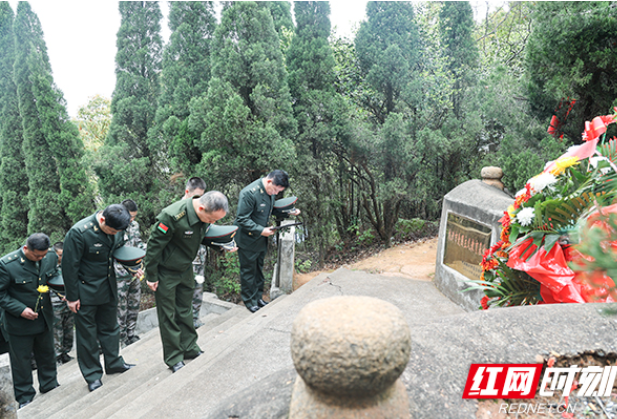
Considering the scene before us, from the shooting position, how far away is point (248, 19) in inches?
271

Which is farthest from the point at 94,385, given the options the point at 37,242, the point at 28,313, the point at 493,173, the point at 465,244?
the point at 493,173

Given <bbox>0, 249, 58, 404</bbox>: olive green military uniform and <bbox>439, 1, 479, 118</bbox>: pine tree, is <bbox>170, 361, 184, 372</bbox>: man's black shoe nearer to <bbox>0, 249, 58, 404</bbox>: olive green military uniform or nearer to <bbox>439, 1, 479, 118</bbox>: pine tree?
<bbox>0, 249, 58, 404</bbox>: olive green military uniform

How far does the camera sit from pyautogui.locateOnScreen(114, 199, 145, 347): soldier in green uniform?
5316mm

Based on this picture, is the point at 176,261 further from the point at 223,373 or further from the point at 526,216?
the point at 526,216

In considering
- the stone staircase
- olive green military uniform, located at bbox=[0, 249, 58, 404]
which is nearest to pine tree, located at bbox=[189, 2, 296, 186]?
the stone staircase

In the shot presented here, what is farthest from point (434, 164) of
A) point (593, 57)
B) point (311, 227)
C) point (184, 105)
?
point (184, 105)

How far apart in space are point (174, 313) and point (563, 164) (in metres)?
3.57

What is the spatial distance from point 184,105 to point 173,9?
6.71 ft

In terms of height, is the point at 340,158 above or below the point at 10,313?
above

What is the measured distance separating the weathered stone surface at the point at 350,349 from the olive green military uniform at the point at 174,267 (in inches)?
96.0

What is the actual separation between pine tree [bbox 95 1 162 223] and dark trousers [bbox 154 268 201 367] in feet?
14.3

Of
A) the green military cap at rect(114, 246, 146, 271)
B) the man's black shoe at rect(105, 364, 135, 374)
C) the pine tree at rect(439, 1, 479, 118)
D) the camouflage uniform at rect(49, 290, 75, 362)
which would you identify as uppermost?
the pine tree at rect(439, 1, 479, 118)

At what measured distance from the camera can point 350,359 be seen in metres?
1.17

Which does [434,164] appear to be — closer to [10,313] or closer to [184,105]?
[184,105]
